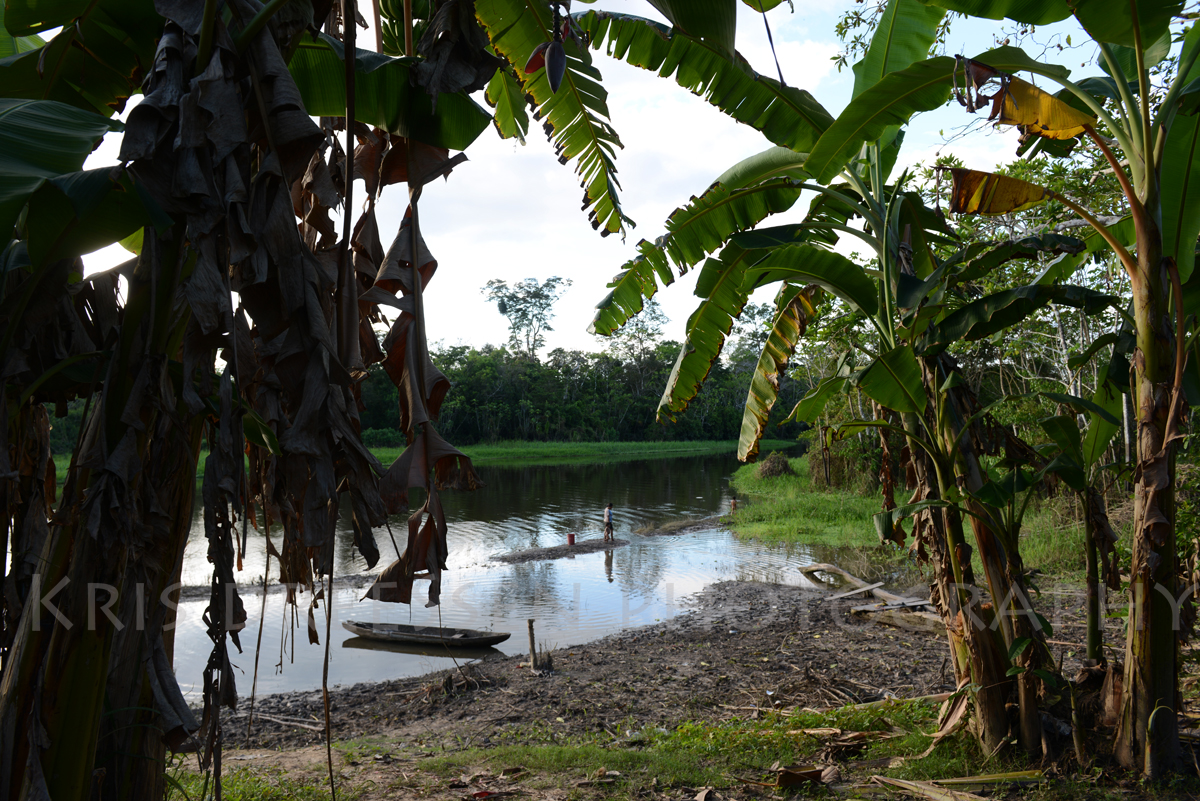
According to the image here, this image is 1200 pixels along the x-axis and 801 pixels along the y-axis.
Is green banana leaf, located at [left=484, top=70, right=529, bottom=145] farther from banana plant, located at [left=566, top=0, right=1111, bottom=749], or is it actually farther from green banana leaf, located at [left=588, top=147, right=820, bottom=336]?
green banana leaf, located at [left=588, top=147, right=820, bottom=336]

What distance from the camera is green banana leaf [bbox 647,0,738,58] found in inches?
74.4

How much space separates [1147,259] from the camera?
9.20ft

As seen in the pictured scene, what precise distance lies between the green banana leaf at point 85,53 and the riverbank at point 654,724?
321cm

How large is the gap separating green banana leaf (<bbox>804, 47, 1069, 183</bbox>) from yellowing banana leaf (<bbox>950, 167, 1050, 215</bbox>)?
0.44 metres

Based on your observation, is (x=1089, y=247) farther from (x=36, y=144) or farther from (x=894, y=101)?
(x=36, y=144)

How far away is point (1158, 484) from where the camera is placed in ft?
9.13

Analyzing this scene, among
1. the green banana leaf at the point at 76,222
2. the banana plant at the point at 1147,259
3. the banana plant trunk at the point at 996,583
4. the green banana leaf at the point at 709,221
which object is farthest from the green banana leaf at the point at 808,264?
the green banana leaf at the point at 76,222

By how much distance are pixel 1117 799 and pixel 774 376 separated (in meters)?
2.62

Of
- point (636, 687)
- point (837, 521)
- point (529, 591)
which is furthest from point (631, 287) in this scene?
point (837, 521)

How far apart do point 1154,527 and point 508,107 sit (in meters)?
3.25

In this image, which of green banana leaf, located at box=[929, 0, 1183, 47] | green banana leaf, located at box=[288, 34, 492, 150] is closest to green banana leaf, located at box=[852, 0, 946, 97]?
green banana leaf, located at box=[929, 0, 1183, 47]

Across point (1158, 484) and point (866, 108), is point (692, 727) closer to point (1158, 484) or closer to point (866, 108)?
point (1158, 484)

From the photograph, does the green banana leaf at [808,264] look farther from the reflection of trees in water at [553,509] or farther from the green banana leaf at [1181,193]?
the reflection of trees in water at [553,509]

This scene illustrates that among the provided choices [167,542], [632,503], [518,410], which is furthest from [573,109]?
[518,410]
